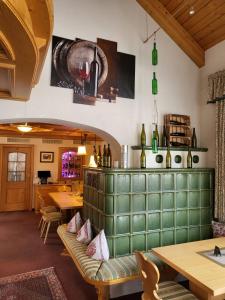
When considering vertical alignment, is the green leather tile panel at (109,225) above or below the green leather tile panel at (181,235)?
above

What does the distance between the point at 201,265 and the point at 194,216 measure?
3.56 feet

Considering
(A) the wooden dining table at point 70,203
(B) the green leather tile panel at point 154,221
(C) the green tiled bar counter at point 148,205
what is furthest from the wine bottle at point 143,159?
(A) the wooden dining table at point 70,203

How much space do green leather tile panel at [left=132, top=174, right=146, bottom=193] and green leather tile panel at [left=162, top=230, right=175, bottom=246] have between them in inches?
24.4

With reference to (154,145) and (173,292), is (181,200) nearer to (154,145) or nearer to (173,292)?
(154,145)

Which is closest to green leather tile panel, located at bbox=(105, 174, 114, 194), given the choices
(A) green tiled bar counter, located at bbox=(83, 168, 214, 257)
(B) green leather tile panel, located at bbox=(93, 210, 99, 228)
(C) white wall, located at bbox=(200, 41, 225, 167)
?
(A) green tiled bar counter, located at bbox=(83, 168, 214, 257)

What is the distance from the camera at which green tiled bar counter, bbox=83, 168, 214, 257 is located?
2490 mm

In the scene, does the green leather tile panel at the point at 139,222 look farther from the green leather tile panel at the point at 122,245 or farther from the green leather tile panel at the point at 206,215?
the green leather tile panel at the point at 206,215

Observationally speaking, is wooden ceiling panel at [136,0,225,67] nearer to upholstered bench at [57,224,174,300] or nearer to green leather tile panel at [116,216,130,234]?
green leather tile panel at [116,216,130,234]

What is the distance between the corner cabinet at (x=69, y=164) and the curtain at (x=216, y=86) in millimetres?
5268

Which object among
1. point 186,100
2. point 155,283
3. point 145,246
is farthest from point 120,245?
point 186,100

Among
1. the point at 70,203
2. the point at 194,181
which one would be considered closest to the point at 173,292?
the point at 194,181

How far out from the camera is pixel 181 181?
2.88 metres

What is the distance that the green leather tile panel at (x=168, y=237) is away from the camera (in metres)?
2.76

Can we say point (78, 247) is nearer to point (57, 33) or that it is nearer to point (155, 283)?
point (155, 283)
